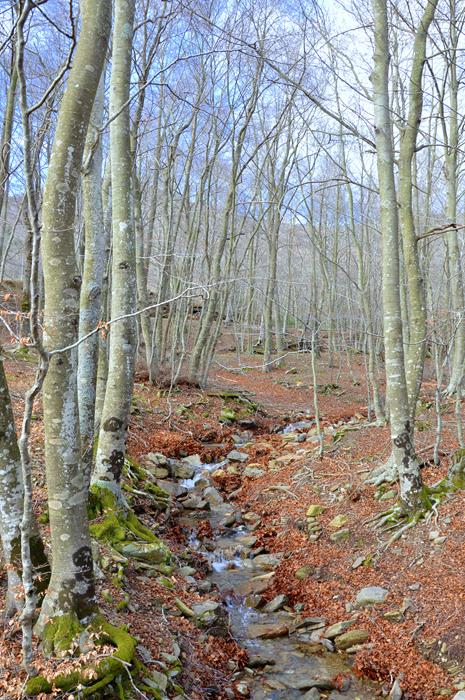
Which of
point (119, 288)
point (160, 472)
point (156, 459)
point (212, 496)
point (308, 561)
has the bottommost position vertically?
point (308, 561)

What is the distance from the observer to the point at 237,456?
427 inches

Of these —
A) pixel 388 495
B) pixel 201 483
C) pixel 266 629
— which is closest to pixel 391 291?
pixel 388 495

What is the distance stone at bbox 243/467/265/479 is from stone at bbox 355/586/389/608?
420 cm

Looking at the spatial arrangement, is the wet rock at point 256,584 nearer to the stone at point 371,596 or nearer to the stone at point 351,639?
the stone at point 371,596

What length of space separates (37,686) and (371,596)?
3.65m

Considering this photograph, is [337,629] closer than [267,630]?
Yes

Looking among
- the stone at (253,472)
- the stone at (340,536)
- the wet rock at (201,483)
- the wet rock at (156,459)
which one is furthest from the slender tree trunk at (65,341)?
the stone at (253,472)

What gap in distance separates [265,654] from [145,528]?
7.17 feet

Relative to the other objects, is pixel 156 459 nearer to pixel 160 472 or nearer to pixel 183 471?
pixel 160 472

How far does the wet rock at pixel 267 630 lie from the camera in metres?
5.23

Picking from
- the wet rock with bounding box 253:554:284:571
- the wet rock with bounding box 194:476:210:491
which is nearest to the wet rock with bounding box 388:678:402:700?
the wet rock with bounding box 253:554:284:571

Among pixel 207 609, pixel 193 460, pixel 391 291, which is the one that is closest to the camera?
pixel 207 609

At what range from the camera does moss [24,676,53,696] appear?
2920 millimetres

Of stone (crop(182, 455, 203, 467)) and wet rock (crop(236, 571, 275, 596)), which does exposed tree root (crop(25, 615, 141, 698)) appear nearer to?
wet rock (crop(236, 571, 275, 596))
